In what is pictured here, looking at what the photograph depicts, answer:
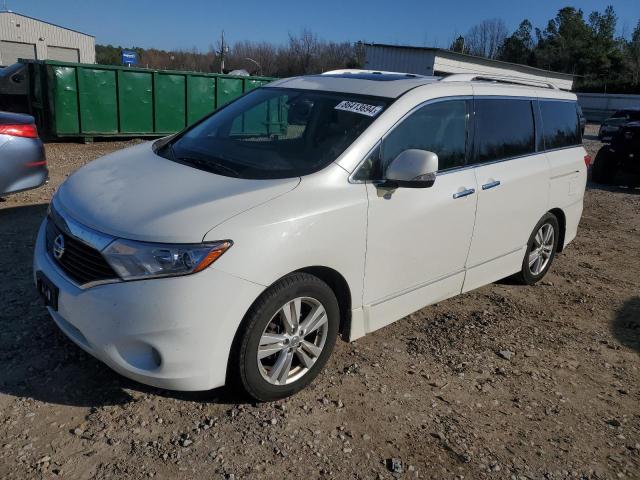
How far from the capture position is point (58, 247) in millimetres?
2939

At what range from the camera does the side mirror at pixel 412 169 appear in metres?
3.13

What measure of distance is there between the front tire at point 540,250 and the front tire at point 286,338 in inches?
98.6

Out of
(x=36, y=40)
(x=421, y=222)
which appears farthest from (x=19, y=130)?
(x=36, y=40)

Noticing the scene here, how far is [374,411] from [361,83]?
2.12 m

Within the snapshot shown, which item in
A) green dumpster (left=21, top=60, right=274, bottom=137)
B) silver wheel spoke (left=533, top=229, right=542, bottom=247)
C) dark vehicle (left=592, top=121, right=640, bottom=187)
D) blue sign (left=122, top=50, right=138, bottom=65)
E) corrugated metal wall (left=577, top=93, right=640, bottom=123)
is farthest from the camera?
blue sign (left=122, top=50, right=138, bottom=65)

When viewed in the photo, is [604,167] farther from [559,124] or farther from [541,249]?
[541,249]

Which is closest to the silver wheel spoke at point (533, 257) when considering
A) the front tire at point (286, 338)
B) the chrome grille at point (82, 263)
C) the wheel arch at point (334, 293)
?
the wheel arch at point (334, 293)

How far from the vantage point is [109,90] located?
13.4 m

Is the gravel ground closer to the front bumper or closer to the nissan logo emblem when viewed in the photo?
the front bumper

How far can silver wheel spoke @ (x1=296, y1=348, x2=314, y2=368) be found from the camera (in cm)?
314

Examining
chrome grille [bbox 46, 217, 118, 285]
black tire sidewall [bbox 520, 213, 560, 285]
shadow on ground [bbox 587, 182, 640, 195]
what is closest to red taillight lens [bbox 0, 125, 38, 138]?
chrome grille [bbox 46, 217, 118, 285]

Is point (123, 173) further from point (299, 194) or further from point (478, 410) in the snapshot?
point (478, 410)

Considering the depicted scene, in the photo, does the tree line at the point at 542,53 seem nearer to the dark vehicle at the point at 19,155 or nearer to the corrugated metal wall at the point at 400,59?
the corrugated metal wall at the point at 400,59

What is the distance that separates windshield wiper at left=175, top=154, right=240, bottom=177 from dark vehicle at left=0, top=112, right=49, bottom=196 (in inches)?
124
